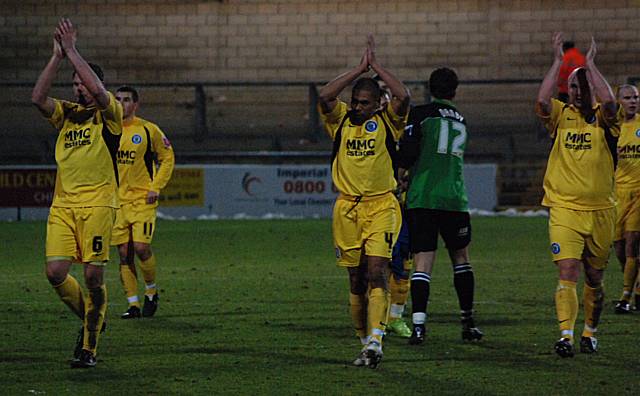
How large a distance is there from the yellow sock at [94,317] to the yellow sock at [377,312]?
6.43 feet

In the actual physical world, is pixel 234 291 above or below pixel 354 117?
below

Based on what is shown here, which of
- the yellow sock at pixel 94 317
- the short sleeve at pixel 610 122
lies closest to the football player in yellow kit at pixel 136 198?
the yellow sock at pixel 94 317

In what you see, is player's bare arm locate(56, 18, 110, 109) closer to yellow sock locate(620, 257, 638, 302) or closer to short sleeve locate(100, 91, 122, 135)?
short sleeve locate(100, 91, 122, 135)

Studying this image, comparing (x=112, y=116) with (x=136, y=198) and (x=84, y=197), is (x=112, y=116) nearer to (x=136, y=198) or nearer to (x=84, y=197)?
(x=84, y=197)

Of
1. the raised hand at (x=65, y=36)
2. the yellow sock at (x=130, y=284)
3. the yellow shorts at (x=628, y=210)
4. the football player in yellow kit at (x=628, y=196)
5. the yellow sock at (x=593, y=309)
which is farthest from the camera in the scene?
the yellow shorts at (x=628, y=210)

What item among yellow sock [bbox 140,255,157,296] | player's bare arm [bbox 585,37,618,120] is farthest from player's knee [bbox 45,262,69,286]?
player's bare arm [bbox 585,37,618,120]

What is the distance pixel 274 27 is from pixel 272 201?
773 centimetres

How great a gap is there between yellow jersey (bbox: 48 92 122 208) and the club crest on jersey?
5.97 ft

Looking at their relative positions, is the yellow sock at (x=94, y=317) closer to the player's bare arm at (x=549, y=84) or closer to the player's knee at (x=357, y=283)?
the player's knee at (x=357, y=283)

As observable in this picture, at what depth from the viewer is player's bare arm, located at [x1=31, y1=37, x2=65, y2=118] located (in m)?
8.74

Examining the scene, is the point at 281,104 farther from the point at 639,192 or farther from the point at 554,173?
the point at 554,173

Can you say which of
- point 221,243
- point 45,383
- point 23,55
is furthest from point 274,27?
point 45,383

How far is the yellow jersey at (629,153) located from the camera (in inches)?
500

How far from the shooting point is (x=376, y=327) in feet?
29.6
